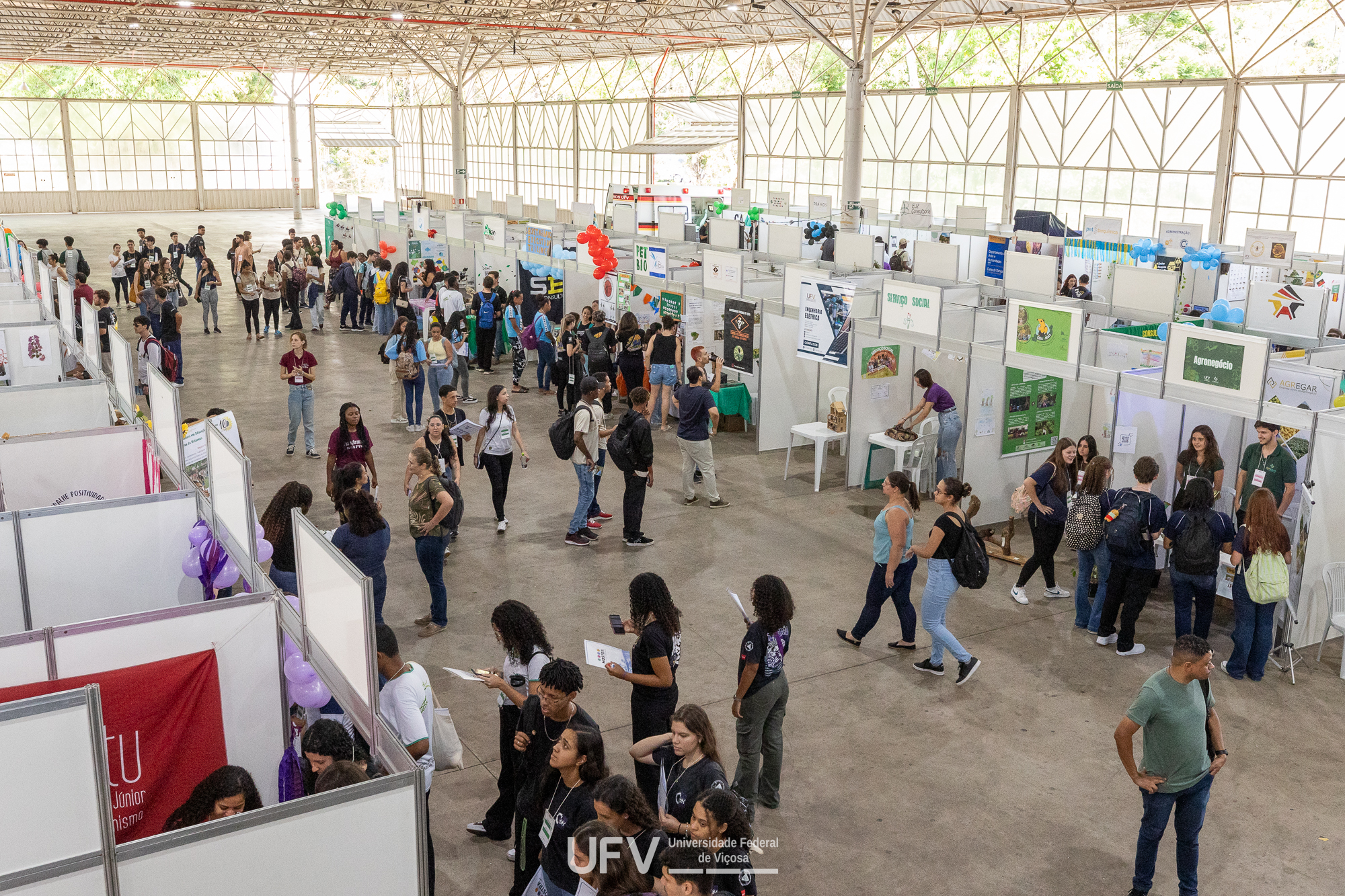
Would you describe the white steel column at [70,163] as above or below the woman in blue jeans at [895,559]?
above

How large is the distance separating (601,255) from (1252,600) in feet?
31.4

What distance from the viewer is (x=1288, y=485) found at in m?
7.74

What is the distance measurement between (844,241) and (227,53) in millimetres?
32866

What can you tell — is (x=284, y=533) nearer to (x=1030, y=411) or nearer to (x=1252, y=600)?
(x=1252, y=600)

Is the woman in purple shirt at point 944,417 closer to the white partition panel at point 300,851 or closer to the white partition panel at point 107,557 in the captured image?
the white partition panel at point 107,557

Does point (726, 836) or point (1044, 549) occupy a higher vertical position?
point (726, 836)

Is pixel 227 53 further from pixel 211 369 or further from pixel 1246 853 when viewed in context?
pixel 1246 853

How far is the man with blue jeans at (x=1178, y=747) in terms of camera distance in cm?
453

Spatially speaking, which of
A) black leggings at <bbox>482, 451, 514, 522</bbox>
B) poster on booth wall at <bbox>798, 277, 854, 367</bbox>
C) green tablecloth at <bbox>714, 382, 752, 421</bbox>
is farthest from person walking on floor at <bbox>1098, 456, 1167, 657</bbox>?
green tablecloth at <bbox>714, 382, 752, 421</bbox>

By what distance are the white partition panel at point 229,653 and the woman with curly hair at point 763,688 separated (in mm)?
2087

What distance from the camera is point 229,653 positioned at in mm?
4520

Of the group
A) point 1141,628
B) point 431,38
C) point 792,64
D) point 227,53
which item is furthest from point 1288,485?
point 227,53

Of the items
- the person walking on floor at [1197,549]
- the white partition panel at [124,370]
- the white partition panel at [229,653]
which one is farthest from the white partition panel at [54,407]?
the person walking on floor at [1197,549]

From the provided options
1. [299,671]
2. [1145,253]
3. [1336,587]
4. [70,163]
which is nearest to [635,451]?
[299,671]
